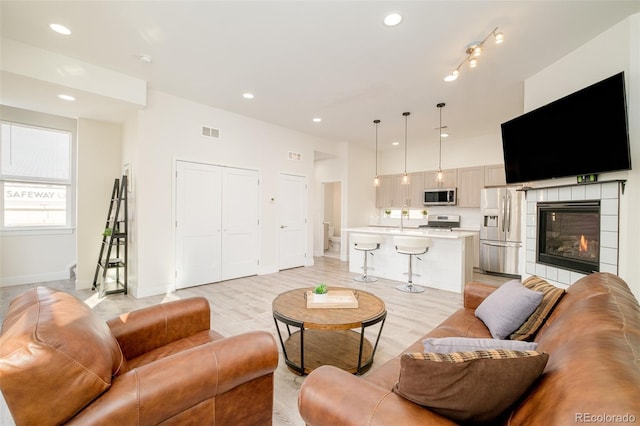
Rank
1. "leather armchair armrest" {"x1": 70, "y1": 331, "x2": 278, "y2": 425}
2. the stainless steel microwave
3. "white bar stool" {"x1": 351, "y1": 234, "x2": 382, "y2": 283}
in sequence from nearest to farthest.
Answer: "leather armchair armrest" {"x1": 70, "y1": 331, "x2": 278, "y2": 425} < "white bar stool" {"x1": 351, "y1": 234, "x2": 382, "y2": 283} < the stainless steel microwave

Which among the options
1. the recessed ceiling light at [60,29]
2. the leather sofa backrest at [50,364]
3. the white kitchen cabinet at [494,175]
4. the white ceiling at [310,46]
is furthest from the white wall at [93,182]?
the white kitchen cabinet at [494,175]

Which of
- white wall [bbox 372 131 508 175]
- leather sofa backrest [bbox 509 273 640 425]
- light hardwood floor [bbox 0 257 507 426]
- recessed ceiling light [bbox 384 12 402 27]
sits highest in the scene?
recessed ceiling light [bbox 384 12 402 27]

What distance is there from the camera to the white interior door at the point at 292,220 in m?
6.07

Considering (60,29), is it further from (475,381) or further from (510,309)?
(510,309)

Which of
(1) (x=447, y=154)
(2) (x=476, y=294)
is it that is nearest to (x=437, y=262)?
(2) (x=476, y=294)

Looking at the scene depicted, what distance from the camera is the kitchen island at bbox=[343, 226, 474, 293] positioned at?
448 centimetres

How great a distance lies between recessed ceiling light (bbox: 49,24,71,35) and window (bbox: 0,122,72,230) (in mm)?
3012

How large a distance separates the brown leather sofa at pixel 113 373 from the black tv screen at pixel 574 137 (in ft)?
11.5

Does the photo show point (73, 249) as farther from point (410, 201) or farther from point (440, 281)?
point (410, 201)

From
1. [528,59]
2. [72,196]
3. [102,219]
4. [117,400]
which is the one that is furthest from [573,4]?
[72,196]

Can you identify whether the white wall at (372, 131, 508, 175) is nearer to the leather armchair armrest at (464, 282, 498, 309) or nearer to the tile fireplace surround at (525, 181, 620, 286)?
the tile fireplace surround at (525, 181, 620, 286)

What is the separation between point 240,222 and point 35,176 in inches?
140

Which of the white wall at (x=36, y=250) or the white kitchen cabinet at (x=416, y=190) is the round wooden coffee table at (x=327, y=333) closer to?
the white wall at (x=36, y=250)

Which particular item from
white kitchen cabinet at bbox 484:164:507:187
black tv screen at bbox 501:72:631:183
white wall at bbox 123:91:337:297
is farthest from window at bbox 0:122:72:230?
white kitchen cabinet at bbox 484:164:507:187
